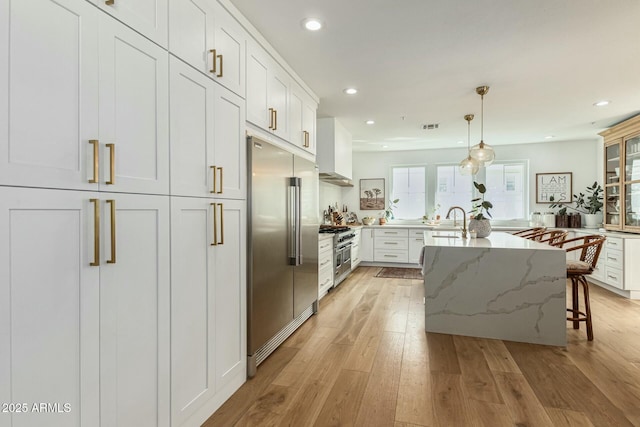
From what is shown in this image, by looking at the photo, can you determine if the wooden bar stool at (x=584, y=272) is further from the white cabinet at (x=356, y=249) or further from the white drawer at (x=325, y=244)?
the white cabinet at (x=356, y=249)

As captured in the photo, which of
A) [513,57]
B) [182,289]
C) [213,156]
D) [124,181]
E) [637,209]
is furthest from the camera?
[637,209]

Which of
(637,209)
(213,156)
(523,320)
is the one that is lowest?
(523,320)

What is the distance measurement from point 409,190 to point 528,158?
91.4 inches

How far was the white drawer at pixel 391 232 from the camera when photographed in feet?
21.5

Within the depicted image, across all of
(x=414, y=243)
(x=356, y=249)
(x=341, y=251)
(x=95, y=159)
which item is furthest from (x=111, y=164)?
(x=414, y=243)

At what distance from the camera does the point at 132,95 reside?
1.37 metres

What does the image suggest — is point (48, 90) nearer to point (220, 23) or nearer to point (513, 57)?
point (220, 23)

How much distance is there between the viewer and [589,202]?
610cm

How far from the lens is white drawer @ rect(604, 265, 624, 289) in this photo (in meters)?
4.39

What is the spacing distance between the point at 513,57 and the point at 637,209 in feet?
11.2

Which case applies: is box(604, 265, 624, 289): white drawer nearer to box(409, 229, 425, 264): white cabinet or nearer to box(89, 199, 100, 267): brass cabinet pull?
box(409, 229, 425, 264): white cabinet

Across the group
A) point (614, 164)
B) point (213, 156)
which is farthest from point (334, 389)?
point (614, 164)

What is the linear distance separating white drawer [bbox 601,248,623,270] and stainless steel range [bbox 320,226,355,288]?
364 cm

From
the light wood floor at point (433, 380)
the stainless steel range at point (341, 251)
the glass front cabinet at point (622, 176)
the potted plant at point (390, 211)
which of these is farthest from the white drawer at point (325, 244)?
the glass front cabinet at point (622, 176)
